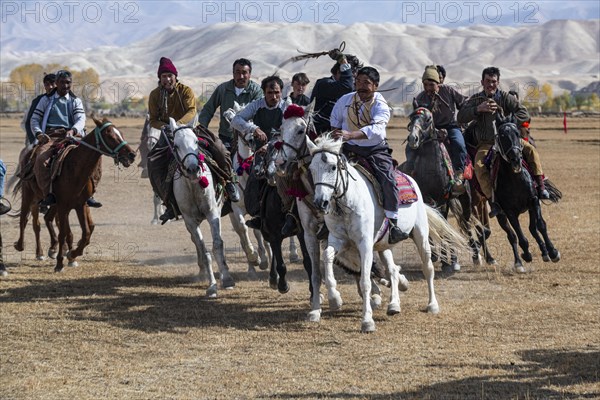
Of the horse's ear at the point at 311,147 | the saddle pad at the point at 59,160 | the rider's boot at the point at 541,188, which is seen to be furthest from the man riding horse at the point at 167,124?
the rider's boot at the point at 541,188

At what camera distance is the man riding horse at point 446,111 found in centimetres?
1304

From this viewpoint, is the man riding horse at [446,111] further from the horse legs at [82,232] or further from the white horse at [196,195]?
the horse legs at [82,232]

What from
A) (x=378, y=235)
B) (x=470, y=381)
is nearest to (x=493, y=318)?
(x=378, y=235)

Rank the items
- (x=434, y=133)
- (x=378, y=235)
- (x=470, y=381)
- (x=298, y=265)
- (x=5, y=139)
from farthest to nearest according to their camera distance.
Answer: (x=5, y=139), (x=298, y=265), (x=434, y=133), (x=378, y=235), (x=470, y=381)

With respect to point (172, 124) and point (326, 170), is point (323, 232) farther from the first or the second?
point (172, 124)

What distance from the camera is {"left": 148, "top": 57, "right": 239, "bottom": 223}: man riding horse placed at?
12305 millimetres

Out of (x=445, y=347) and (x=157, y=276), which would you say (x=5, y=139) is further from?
(x=445, y=347)

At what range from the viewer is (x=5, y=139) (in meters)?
50.0

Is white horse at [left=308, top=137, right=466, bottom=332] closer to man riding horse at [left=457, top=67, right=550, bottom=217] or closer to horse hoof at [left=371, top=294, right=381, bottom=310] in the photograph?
horse hoof at [left=371, top=294, right=381, bottom=310]

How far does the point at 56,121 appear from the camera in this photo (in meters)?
14.9

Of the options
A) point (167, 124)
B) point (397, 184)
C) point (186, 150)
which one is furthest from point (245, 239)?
point (397, 184)

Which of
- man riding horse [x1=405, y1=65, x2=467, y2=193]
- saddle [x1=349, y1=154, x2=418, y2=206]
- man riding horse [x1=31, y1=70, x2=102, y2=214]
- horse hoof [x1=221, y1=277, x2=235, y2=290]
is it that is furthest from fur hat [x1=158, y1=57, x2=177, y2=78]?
saddle [x1=349, y1=154, x2=418, y2=206]

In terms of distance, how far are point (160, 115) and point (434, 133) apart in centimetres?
353

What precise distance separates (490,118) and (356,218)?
4834 mm
